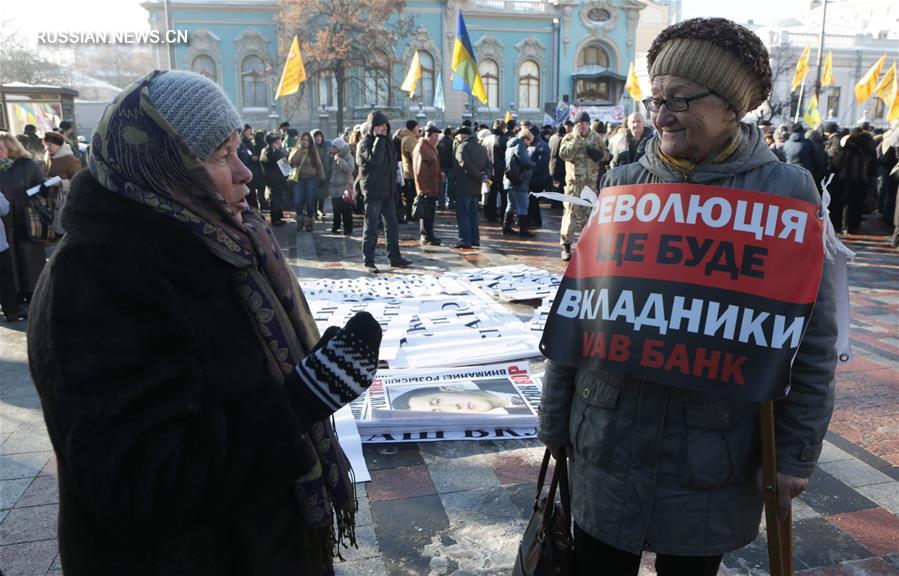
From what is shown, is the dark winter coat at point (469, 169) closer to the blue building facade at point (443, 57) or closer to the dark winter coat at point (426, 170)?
the dark winter coat at point (426, 170)

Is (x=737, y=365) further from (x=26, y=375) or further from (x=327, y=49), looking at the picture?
(x=327, y=49)

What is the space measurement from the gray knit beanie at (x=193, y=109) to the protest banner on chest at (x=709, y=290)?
971 mm

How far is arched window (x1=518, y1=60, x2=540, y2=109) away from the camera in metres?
41.4

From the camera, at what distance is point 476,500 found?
10.2 ft

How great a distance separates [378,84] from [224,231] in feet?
125

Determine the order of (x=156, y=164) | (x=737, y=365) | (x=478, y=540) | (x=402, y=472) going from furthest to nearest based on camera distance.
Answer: (x=402, y=472), (x=478, y=540), (x=737, y=365), (x=156, y=164)

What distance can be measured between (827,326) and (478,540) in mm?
1712

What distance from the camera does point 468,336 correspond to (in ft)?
17.5

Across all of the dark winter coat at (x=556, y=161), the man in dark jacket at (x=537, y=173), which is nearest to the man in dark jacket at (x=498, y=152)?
the man in dark jacket at (x=537, y=173)

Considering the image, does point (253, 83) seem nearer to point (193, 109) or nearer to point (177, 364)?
point (193, 109)

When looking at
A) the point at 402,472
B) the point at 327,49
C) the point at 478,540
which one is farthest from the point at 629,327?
the point at 327,49

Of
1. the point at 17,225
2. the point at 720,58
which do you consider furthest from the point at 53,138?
the point at 720,58

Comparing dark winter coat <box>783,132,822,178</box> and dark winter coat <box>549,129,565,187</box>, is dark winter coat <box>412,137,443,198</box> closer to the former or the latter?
dark winter coat <box>549,129,565,187</box>

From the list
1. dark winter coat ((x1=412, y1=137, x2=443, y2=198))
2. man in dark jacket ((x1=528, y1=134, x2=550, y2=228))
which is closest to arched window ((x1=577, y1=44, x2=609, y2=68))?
man in dark jacket ((x1=528, y1=134, x2=550, y2=228))
